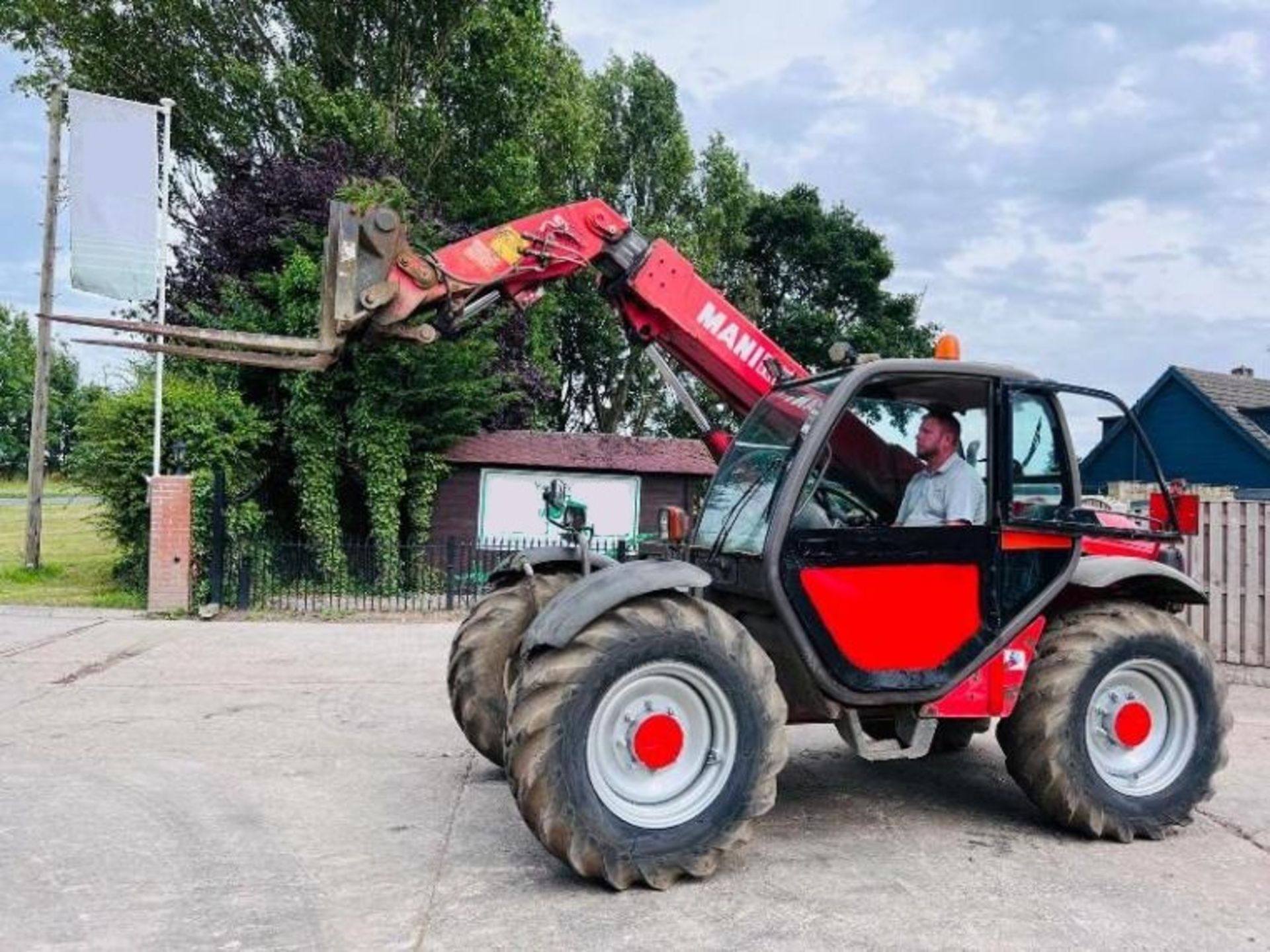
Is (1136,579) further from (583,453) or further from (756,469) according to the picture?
(583,453)

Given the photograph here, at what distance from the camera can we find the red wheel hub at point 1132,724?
4.92 m

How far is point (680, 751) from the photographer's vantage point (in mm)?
4211

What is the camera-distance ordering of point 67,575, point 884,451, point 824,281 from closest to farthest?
point 884,451, point 67,575, point 824,281

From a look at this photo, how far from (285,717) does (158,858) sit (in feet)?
9.41

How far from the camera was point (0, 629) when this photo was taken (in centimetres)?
1101

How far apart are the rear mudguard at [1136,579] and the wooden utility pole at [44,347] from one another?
16.1 m

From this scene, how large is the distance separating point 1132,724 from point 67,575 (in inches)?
632

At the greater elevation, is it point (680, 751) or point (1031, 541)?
point (1031, 541)

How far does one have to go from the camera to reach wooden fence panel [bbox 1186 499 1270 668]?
381 inches

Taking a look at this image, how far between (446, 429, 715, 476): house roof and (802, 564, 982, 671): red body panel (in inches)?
511

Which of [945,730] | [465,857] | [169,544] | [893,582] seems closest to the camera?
[465,857]

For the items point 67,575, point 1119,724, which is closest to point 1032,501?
point 1119,724

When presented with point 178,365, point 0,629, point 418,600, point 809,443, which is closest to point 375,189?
point 178,365

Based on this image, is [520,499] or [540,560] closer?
[540,560]
